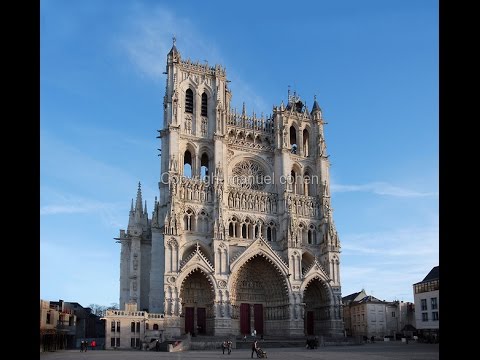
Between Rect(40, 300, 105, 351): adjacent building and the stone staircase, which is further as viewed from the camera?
the stone staircase

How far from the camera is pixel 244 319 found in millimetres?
54562

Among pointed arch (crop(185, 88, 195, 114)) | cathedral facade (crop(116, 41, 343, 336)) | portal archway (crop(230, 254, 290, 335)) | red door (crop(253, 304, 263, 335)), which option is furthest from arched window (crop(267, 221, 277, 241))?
pointed arch (crop(185, 88, 195, 114))

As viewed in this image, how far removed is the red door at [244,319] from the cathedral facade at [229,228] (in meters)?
0.11

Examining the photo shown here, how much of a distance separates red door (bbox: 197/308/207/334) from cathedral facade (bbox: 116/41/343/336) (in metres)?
0.10

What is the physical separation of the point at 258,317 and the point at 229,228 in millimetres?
10282

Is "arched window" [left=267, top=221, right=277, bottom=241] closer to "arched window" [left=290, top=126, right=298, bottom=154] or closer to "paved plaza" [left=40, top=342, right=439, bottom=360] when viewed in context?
"arched window" [left=290, top=126, right=298, bottom=154]

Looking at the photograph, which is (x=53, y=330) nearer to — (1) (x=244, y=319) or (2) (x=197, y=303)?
(2) (x=197, y=303)

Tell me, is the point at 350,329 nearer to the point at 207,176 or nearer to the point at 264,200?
the point at 264,200

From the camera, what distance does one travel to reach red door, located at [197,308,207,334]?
172 ft
